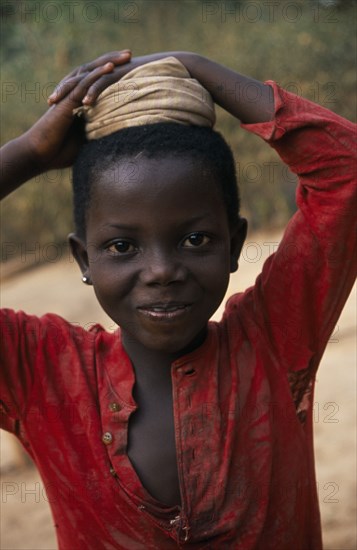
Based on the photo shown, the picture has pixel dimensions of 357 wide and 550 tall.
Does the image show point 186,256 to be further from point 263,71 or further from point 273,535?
point 263,71

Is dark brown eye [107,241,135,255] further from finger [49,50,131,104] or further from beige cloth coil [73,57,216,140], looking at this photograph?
finger [49,50,131,104]

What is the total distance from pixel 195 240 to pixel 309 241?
0.32 meters

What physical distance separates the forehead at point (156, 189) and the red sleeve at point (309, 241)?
0.76 ft

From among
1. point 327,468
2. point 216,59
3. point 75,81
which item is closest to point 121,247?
point 75,81

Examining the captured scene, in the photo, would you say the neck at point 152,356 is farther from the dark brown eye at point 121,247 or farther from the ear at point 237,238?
the dark brown eye at point 121,247

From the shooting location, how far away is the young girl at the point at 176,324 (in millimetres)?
1826

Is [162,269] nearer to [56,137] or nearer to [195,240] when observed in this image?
[195,240]

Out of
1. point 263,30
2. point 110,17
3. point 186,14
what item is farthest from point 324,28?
point 110,17

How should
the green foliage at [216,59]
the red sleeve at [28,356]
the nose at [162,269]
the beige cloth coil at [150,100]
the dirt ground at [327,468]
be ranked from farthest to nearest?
the green foliage at [216,59]
the dirt ground at [327,468]
the red sleeve at [28,356]
the beige cloth coil at [150,100]
the nose at [162,269]

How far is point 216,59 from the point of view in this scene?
8.86 metres

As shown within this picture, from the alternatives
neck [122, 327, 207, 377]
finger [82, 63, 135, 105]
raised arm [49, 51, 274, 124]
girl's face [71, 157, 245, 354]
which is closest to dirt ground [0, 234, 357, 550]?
neck [122, 327, 207, 377]

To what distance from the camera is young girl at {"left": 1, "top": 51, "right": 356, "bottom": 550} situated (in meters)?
1.83

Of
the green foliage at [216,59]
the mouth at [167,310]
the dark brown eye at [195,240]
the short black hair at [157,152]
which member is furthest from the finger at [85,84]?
the green foliage at [216,59]

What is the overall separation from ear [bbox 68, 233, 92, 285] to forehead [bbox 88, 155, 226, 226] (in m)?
0.17
